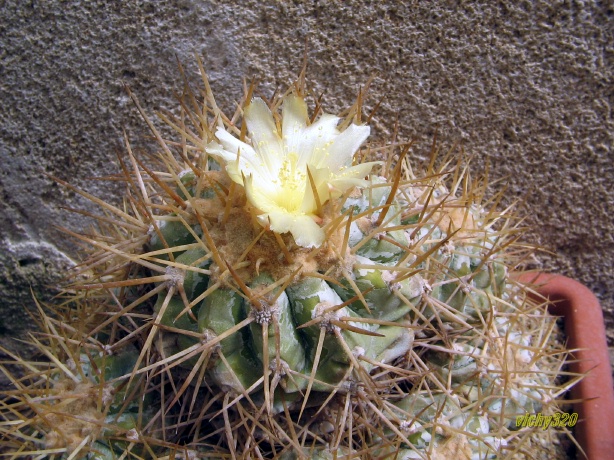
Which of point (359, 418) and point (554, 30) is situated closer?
point (359, 418)

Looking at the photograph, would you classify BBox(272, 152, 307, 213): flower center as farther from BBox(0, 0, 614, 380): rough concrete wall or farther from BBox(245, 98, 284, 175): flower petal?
BBox(0, 0, 614, 380): rough concrete wall

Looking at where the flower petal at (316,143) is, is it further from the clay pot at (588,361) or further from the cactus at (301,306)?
the clay pot at (588,361)

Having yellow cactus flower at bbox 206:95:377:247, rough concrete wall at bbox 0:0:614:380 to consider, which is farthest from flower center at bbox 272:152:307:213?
rough concrete wall at bbox 0:0:614:380

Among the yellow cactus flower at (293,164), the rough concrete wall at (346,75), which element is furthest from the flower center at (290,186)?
the rough concrete wall at (346,75)

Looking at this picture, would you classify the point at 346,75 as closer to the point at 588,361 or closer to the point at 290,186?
the point at 290,186

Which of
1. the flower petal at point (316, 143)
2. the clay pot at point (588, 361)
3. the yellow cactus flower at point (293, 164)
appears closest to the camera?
the yellow cactus flower at point (293, 164)

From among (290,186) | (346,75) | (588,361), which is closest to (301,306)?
(290,186)

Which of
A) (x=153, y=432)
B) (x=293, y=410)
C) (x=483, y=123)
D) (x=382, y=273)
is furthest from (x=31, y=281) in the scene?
(x=483, y=123)

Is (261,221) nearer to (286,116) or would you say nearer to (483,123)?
(286,116)
